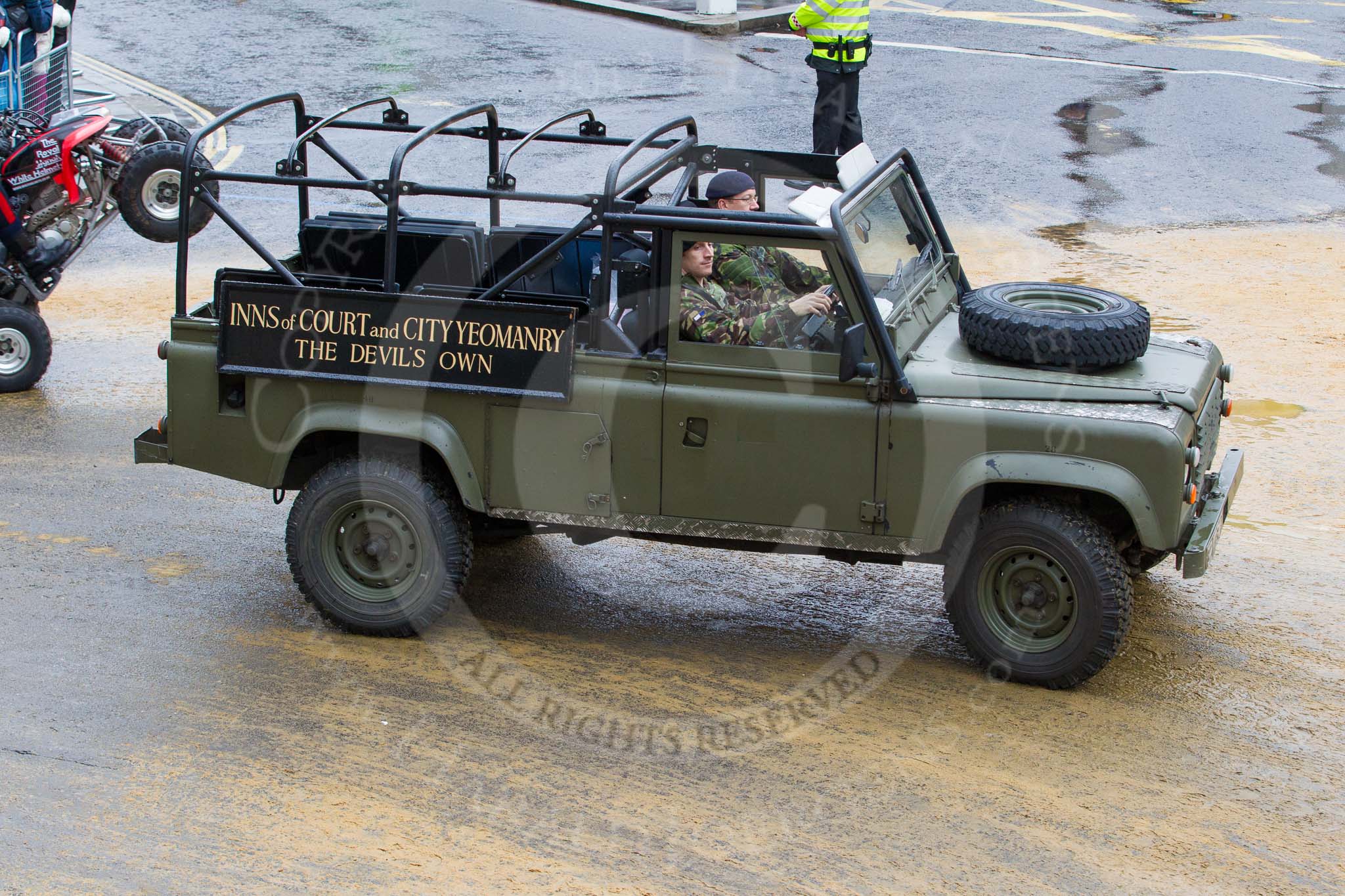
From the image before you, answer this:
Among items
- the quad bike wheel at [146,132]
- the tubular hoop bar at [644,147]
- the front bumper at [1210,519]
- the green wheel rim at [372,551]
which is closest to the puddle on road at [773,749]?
the green wheel rim at [372,551]

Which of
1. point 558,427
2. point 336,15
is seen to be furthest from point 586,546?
point 336,15

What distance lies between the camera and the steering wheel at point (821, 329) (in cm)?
572

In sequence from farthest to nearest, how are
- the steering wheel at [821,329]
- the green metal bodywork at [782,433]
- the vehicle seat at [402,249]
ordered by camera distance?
1. the vehicle seat at [402,249]
2. the steering wheel at [821,329]
3. the green metal bodywork at [782,433]

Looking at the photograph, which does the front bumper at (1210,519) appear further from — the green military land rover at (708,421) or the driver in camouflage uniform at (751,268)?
the driver in camouflage uniform at (751,268)

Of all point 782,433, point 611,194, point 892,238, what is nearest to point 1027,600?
point 782,433

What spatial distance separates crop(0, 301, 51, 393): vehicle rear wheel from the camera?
9.20 metres

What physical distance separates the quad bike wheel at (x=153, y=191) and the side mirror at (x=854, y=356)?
5.66m

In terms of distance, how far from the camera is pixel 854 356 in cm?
541

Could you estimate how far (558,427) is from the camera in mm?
5883

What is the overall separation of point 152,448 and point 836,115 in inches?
320

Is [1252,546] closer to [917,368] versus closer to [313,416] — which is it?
[917,368]

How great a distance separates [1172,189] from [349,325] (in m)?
10.1

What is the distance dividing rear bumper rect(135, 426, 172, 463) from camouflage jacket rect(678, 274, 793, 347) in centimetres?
244

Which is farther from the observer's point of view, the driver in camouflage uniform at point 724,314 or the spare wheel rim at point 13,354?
the spare wheel rim at point 13,354
